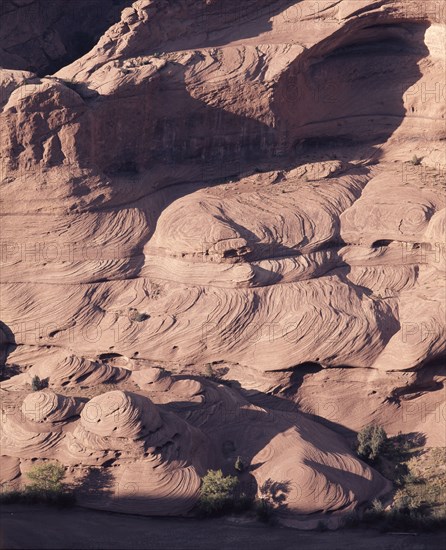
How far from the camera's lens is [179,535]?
25500 millimetres

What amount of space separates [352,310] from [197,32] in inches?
387

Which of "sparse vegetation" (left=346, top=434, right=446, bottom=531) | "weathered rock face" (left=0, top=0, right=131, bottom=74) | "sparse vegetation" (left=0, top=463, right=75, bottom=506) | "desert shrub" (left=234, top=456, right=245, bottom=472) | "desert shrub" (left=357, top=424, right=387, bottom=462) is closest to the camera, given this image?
"sparse vegetation" (left=0, top=463, right=75, bottom=506)

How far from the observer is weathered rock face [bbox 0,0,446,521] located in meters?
29.7

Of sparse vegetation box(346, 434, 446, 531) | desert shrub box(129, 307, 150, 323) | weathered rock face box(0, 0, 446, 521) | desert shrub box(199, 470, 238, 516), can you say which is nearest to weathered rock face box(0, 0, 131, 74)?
weathered rock face box(0, 0, 446, 521)

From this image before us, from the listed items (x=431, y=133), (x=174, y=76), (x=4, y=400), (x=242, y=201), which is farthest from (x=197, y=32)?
(x=4, y=400)

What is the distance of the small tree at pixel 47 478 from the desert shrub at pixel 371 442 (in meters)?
8.48

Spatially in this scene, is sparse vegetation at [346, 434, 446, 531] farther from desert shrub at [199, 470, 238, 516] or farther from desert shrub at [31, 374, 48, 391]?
desert shrub at [31, 374, 48, 391]

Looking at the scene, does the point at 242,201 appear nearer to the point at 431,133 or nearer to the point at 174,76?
the point at 174,76

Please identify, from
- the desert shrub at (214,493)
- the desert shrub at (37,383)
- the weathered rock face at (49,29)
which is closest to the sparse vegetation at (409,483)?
the desert shrub at (214,493)

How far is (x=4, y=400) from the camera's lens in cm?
2791

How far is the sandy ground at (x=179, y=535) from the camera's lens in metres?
24.5

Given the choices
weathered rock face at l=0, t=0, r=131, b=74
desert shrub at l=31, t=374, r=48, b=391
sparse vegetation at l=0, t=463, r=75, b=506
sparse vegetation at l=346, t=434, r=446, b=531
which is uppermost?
weathered rock face at l=0, t=0, r=131, b=74

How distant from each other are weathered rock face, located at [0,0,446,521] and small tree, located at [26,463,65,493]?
9.42ft

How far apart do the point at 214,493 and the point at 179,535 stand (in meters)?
1.49
